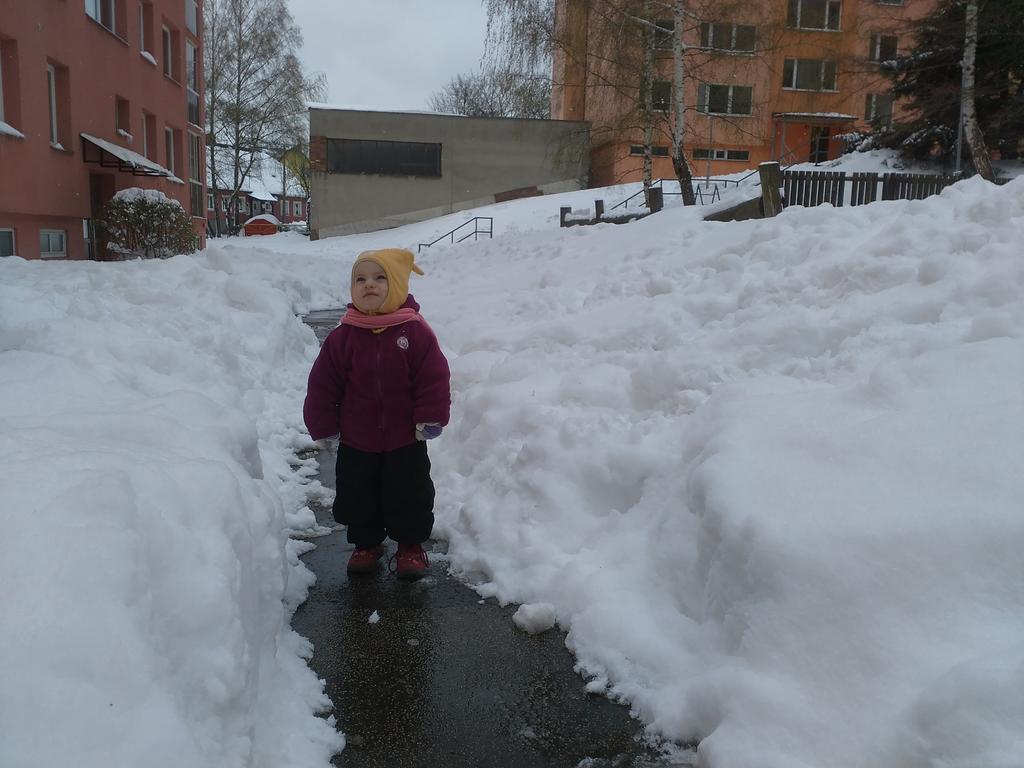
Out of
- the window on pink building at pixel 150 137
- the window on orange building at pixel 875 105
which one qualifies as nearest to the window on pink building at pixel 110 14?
the window on pink building at pixel 150 137

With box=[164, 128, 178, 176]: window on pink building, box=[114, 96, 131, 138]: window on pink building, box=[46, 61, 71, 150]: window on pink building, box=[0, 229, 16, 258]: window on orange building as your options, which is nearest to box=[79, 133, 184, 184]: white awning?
box=[46, 61, 71, 150]: window on pink building

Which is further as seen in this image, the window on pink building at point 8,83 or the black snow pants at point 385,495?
the window on pink building at point 8,83

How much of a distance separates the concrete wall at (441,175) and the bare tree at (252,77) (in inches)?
298

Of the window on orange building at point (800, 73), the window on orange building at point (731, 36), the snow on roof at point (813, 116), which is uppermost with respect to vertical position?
the window on orange building at point (800, 73)

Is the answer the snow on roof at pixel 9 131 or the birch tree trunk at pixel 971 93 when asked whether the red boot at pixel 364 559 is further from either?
the birch tree trunk at pixel 971 93

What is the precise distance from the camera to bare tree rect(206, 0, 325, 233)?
124 ft

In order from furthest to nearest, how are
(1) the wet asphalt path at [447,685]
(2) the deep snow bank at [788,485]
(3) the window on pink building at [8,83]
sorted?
1. (3) the window on pink building at [8,83]
2. (1) the wet asphalt path at [447,685]
3. (2) the deep snow bank at [788,485]

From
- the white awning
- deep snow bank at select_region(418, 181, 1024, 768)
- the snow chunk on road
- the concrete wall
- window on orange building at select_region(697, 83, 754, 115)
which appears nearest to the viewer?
deep snow bank at select_region(418, 181, 1024, 768)

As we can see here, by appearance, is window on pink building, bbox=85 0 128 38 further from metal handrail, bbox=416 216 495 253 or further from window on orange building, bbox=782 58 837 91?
window on orange building, bbox=782 58 837 91

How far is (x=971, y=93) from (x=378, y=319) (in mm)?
18434

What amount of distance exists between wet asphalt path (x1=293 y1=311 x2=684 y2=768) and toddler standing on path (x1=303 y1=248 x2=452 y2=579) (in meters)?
0.25

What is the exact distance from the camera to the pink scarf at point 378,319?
3787mm

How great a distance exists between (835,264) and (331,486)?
3.46 meters

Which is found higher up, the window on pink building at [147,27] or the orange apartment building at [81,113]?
the window on pink building at [147,27]
